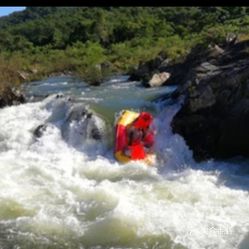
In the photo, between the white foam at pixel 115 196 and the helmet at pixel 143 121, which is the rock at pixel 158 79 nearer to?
the white foam at pixel 115 196

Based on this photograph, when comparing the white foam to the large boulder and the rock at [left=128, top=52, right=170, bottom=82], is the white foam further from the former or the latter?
the rock at [left=128, top=52, right=170, bottom=82]

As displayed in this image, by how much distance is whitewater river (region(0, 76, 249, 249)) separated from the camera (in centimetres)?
664

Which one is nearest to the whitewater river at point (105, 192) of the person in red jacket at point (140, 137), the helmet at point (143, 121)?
the person in red jacket at point (140, 137)

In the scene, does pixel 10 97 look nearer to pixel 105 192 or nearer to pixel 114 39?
pixel 105 192

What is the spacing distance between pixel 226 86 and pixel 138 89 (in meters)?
8.05

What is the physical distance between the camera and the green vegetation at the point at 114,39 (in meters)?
32.1

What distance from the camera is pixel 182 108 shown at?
38.4 ft

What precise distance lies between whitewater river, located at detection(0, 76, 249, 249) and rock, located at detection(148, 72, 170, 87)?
19.8 ft

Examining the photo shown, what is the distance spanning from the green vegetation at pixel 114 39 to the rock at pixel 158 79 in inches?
133

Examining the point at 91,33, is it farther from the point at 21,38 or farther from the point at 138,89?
the point at 138,89

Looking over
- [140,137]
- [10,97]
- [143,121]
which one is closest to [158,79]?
[10,97]

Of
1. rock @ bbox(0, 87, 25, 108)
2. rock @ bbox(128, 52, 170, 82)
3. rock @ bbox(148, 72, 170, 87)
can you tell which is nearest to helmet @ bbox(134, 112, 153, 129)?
rock @ bbox(0, 87, 25, 108)
